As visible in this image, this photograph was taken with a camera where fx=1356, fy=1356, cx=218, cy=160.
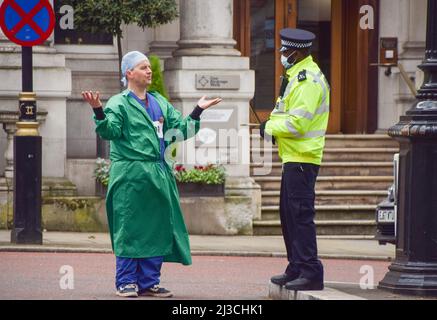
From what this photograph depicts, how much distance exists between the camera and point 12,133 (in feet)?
56.4

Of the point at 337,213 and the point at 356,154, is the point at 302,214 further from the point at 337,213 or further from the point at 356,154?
the point at 356,154

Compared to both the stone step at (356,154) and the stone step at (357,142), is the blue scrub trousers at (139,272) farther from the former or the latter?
the stone step at (357,142)

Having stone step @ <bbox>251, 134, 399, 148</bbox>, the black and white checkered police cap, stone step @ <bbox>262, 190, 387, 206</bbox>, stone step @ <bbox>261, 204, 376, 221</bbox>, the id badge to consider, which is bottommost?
stone step @ <bbox>261, 204, 376, 221</bbox>

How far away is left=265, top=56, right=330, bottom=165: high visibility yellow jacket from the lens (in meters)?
9.91

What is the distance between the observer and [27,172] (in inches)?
599

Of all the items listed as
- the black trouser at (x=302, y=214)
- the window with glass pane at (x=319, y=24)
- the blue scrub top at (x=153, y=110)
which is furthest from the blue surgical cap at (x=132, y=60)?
the window with glass pane at (x=319, y=24)

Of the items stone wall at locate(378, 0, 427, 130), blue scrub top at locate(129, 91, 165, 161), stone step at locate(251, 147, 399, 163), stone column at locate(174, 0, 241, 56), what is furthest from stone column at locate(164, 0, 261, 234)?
blue scrub top at locate(129, 91, 165, 161)

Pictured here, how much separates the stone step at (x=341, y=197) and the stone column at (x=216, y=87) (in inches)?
16.7

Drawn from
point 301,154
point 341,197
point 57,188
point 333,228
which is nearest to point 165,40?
point 57,188

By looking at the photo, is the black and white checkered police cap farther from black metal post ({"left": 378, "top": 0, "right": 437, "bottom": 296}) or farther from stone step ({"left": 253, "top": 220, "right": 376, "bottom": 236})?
stone step ({"left": 253, "top": 220, "right": 376, "bottom": 236})

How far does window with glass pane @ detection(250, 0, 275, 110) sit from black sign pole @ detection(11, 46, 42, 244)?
6.47 meters
